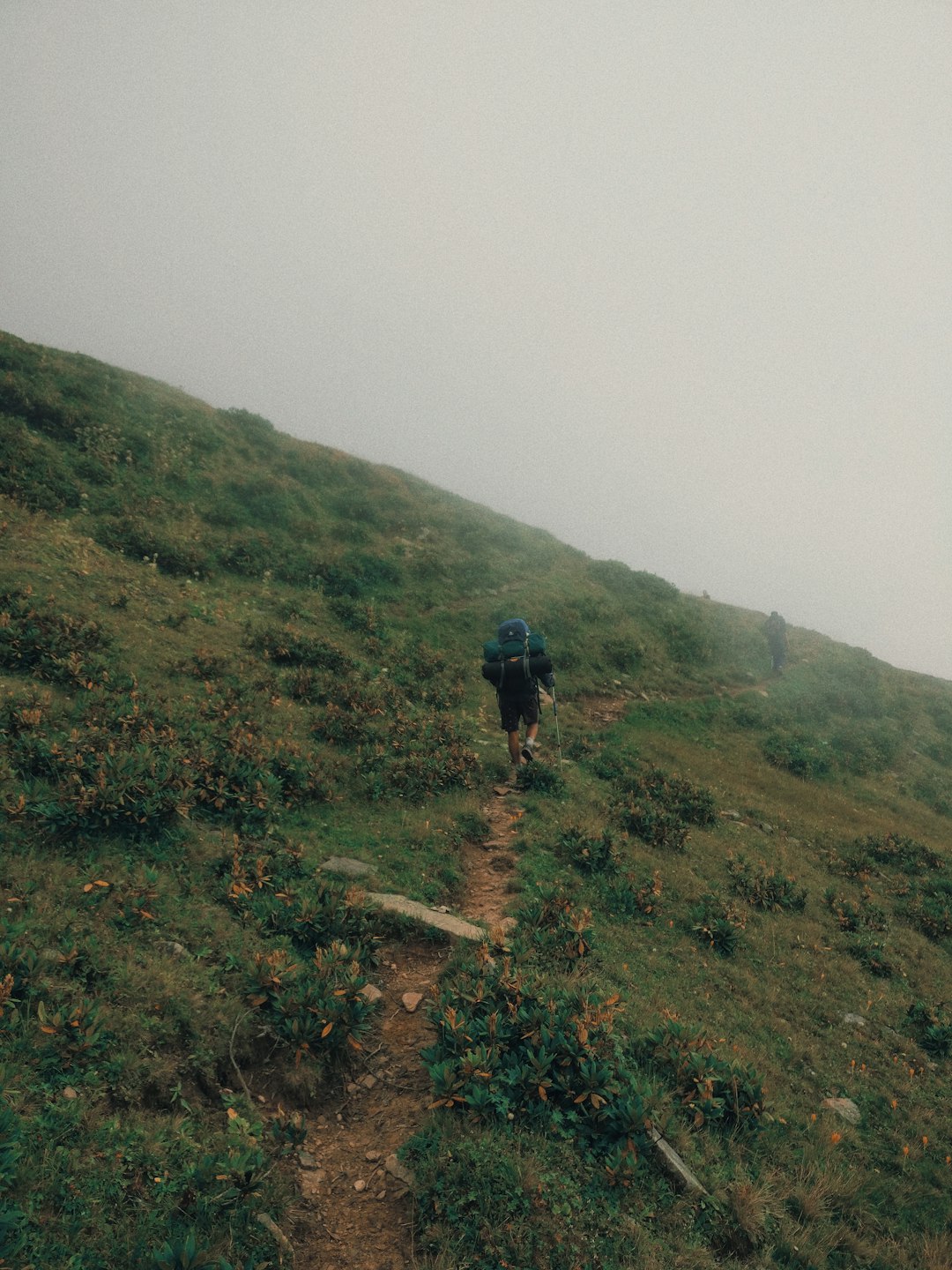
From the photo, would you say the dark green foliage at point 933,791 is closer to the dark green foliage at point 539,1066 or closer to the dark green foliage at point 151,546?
the dark green foliage at point 539,1066

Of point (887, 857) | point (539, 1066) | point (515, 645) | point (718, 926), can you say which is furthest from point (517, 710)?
point (887, 857)

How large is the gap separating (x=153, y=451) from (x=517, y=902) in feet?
66.9

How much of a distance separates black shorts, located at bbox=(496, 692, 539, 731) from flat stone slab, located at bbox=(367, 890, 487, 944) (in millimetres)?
5437

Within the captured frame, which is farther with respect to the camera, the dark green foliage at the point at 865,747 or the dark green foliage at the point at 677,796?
the dark green foliage at the point at 865,747

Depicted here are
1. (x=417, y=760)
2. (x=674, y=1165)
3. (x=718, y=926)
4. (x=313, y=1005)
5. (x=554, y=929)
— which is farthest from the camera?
(x=417, y=760)

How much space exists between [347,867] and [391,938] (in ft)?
4.23

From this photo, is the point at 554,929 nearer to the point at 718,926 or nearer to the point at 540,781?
the point at 718,926

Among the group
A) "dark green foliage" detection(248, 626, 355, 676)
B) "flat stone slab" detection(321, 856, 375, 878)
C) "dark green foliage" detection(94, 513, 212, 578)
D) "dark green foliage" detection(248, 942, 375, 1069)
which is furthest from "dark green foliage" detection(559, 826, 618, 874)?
"dark green foliage" detection(94, 513, 212, 578)

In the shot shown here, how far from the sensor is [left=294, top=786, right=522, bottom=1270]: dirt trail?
4.07 meters

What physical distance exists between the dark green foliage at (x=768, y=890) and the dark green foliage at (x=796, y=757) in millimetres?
9059

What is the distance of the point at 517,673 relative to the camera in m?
12.4

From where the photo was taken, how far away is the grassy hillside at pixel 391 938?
4.17 metres

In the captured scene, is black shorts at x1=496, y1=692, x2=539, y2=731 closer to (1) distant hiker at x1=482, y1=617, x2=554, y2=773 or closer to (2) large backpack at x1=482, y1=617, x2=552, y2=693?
(1) distant hiker at x1=482, y1=617, x2=554, y2=773

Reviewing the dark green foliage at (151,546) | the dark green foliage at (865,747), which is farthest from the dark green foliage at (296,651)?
the dark green foliage at (865,747)
